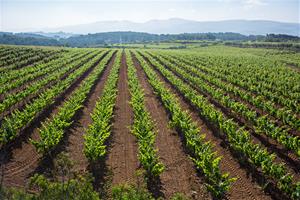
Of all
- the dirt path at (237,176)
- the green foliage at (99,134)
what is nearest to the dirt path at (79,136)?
the green foliage at (99,134)

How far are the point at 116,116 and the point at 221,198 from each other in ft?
37.6

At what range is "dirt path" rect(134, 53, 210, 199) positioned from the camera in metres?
11.6

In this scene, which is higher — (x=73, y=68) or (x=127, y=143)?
(x=73, y=68)

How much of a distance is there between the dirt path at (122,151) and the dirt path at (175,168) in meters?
1.49

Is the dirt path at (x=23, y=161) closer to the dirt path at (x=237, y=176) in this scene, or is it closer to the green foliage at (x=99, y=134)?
the green foliage at (x=99, y=134)

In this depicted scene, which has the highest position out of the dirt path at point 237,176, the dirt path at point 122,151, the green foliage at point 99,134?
the green foliage at point 99,134

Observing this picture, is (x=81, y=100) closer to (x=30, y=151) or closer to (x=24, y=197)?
(x=30, y=151)

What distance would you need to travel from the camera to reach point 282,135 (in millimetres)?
15180

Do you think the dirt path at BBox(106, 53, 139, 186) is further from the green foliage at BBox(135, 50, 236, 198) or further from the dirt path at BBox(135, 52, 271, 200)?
the dirt path at BBox(135, 52, 271, 200)

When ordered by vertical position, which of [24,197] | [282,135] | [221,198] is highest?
[24,197]

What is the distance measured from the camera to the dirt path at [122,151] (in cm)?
1270

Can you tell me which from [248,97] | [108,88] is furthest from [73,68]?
[248,97]

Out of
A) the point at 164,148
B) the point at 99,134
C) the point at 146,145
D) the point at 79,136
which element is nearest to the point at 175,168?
the point at 146,145

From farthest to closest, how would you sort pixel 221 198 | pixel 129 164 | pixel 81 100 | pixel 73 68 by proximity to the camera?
pixel 73 68 → pixel 81 100 → pixel 129 164 → pixel 221 198
